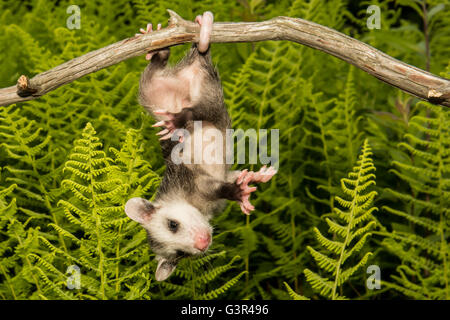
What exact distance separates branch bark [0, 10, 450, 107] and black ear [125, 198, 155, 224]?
20.9 inches

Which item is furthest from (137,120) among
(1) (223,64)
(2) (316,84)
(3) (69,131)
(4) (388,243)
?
(4) (388,243)

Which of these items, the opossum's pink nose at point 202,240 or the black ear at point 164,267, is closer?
the opossum's pink nose at point 202,240

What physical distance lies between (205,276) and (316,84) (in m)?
2.12

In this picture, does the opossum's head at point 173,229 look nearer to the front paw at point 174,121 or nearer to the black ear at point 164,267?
the black ear at point 164,267

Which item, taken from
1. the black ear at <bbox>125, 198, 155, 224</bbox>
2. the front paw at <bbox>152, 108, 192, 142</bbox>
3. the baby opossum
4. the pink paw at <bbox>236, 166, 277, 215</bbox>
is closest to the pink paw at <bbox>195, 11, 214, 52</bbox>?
the baby opossum

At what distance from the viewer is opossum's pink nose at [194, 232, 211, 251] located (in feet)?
7.72

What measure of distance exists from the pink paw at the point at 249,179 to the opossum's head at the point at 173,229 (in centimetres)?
22

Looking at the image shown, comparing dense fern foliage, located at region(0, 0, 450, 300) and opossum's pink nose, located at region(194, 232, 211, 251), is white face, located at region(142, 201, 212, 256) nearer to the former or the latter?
opossum's pink nose, located at region(194, 232, 211, 251)

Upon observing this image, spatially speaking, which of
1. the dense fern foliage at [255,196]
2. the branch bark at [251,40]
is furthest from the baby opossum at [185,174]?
the dense fern foliage at [255,196]

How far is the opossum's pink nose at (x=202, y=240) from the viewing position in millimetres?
2352

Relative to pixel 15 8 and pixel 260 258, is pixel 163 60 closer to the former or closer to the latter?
pixel 260 258

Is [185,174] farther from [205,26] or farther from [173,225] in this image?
[205,26]

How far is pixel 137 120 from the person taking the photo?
13.6ft

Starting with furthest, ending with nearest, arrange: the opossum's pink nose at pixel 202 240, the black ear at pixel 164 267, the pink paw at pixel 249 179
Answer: the black ear at pixel 164 267 → the opossum's pink nose at pixel 202 240 → the pink paw at pixel 249 179
